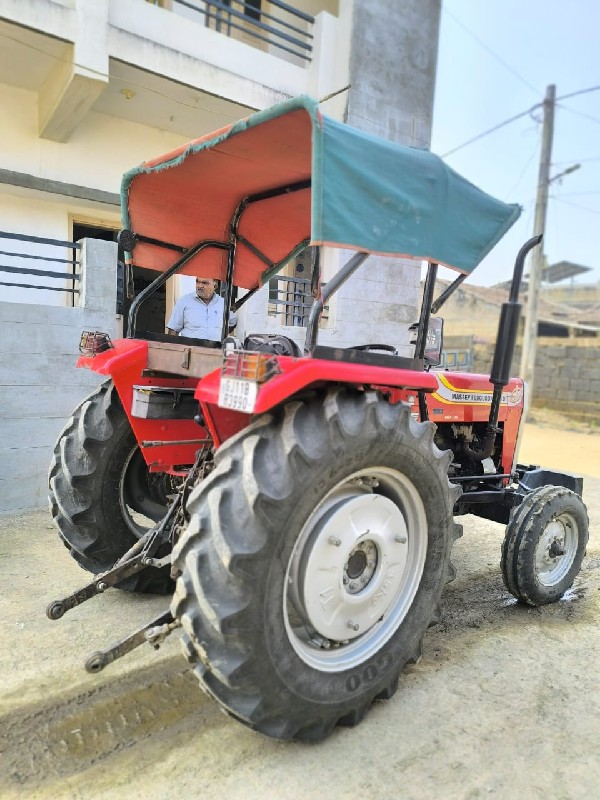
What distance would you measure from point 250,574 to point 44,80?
703 cm

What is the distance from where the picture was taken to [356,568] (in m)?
2.52

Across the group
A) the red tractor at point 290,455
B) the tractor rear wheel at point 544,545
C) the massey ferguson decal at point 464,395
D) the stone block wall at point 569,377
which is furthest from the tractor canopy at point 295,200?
the stone block wall at point 569,377

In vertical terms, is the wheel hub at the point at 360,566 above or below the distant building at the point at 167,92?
below

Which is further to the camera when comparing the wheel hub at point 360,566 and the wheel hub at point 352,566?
the wheel hub at point 360,566

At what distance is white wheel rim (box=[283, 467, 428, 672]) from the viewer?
232 centimetres

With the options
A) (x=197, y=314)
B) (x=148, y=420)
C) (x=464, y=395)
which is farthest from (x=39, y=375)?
(x=464, y=395)

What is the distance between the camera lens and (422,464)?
2.55 metres

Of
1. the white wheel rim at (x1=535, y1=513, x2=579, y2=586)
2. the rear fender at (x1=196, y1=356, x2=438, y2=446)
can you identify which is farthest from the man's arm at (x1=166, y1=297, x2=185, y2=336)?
the white wheel rim at (x1=535, y1=513, x2=579, y2=586)

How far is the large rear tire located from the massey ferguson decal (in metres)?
1.16

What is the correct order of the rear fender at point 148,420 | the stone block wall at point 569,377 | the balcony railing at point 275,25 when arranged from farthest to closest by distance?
the stone block wall at point 569,377
the balcony railing at point 275,25
the rear fender at point 148,420

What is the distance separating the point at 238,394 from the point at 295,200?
6.06 ft

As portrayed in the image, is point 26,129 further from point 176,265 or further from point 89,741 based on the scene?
point 89,741

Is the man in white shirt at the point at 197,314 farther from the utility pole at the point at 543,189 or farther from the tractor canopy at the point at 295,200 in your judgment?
the utility pole at the point at 543,189

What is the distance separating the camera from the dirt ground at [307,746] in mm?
2104
